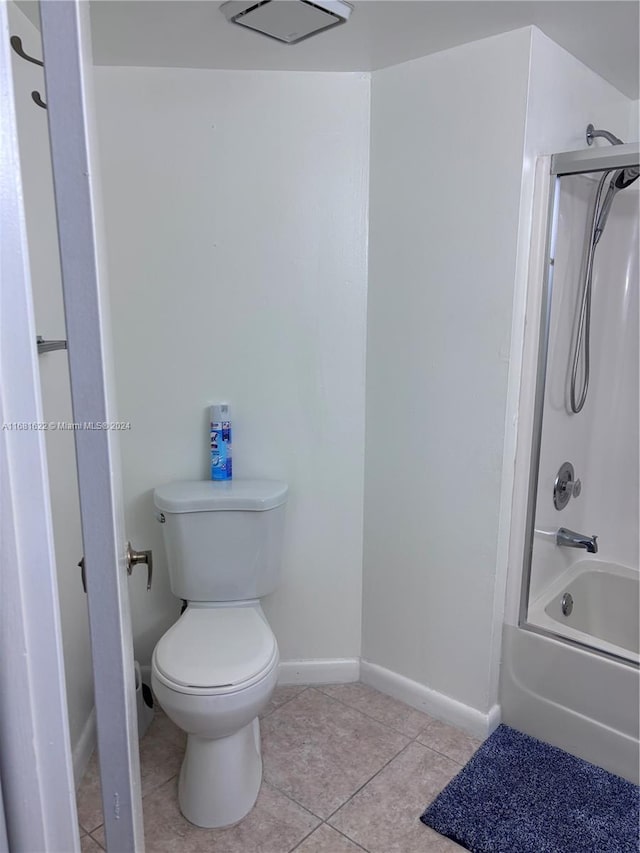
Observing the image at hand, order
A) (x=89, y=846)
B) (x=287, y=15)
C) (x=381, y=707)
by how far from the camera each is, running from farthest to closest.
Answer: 1. (x=381, y=707)
2. (x=89, y=846)
3. (x=287, y=15)

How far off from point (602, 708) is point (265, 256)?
5.78 feet

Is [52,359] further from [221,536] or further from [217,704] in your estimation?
[217,704]

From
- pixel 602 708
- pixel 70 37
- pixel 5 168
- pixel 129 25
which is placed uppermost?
pixel 129 25

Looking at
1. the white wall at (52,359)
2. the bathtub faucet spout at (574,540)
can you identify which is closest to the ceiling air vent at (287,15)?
the white wall at (52,359)

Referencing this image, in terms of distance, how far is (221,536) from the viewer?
212cm

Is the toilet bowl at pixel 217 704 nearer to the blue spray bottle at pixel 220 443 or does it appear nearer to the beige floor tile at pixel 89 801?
the beige floor tile at pixel 89 801

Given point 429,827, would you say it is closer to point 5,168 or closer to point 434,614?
point 434,614

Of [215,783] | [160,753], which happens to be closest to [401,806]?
[215,783]

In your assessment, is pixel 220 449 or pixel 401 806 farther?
pixel 220 449

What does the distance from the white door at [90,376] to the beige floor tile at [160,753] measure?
1.24 m

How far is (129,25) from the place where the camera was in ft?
5.67

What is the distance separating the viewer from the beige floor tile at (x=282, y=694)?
233 cm

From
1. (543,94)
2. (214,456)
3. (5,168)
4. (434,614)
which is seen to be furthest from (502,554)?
(5,168)

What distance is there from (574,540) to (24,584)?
198 centimetres
